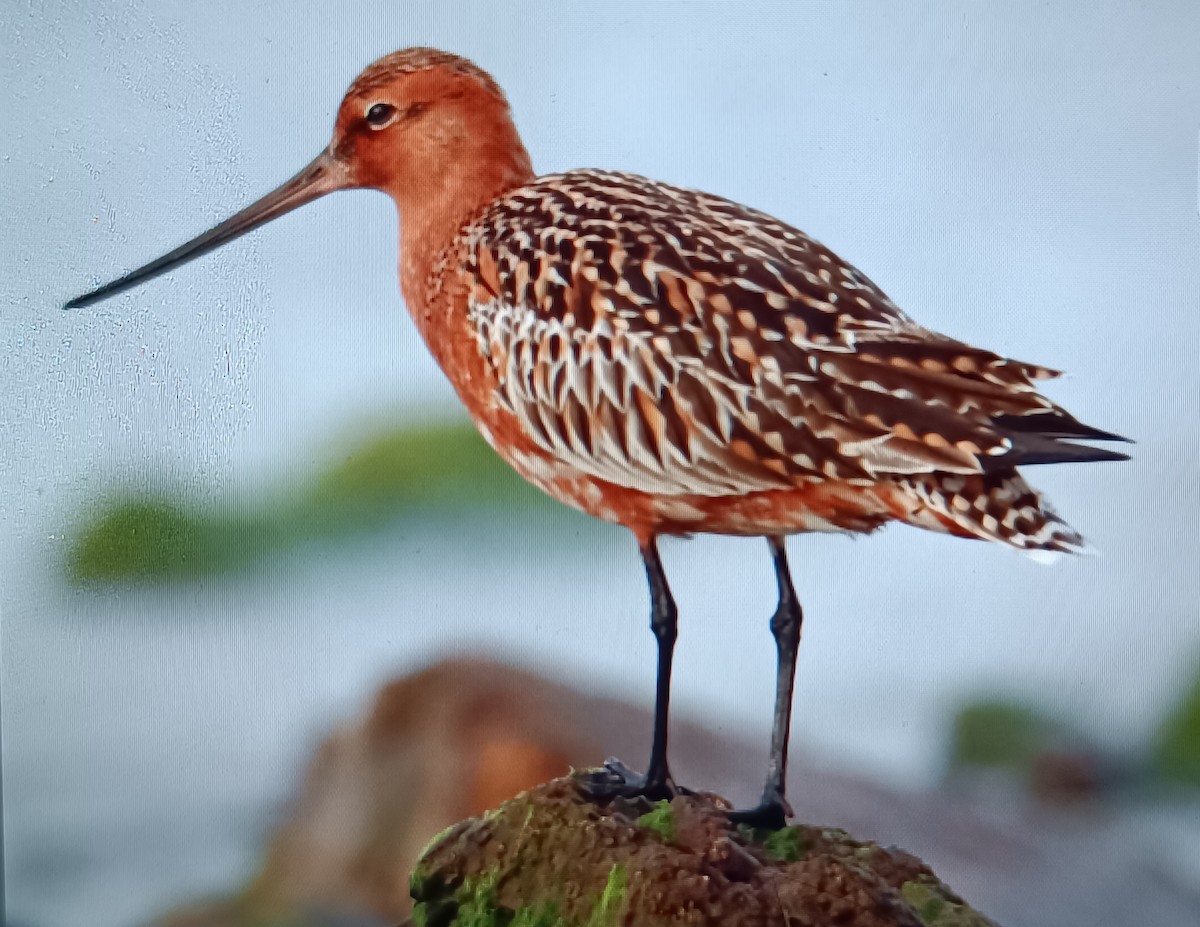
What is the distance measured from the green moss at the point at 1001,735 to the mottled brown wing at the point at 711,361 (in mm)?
739

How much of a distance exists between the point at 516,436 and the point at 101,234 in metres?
1.10

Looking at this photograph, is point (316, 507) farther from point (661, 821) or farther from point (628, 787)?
point (661, 821)

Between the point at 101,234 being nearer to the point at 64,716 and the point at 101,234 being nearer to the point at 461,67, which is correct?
the point at 461,67

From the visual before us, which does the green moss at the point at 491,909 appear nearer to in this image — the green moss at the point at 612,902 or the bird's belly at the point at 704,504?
the green moss at the point at 612,902

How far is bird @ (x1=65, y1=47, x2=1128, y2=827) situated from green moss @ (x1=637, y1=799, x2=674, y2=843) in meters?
0.09

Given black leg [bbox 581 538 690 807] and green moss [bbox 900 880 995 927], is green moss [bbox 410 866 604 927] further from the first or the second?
green moss [bbox 900 880 995 927]

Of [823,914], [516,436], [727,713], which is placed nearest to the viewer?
[823,914]

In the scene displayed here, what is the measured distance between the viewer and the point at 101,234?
8.70ft

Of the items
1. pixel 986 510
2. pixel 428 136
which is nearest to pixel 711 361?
pixel 986 510

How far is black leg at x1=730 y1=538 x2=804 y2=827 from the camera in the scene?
2.40 m

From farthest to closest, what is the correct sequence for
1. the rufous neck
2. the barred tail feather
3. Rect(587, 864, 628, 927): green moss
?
the rufous neck < Rect(587, 864, 628, 927): green moss < the barred tail feather

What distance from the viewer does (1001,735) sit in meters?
2.55

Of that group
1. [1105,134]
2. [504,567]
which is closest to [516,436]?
[504,567]

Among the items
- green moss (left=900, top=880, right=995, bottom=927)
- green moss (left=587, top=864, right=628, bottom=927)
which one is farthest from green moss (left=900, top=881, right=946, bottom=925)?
green moss (left=587, top=864, right=628, bottom=927)
